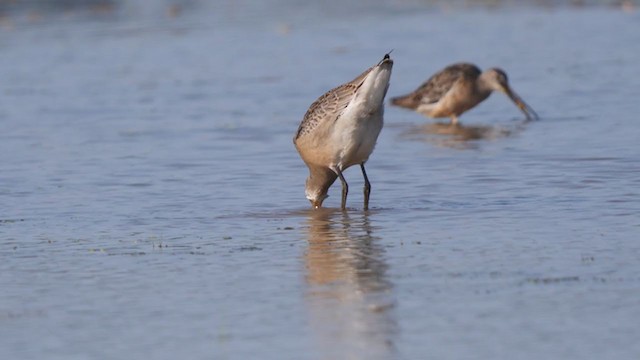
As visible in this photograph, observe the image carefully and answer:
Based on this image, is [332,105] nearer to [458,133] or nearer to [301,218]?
[301,218]

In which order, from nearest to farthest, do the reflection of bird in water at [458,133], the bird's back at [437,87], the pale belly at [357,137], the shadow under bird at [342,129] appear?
the shadow under bird at [342,129] < the pale belly at [357,137] < the reflection of bird in water at [458,133] < the bird's back at [437,87]

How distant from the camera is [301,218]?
9.68m

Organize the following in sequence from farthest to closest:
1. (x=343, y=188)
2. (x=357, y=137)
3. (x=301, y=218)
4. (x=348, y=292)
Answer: (x=343, y=188) < (x=357, y=137) < (x=301, y=218) < (x=348, y=292)

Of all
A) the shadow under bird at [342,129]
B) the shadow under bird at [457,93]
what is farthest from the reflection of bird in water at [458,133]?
the shadow under bird at [342,129]

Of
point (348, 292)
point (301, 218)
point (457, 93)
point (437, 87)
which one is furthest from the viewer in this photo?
point (437, 87)

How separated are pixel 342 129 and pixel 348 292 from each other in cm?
280

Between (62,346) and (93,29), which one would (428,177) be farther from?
(93,29)

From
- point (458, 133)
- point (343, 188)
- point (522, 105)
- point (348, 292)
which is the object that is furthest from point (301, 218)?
point (522, 105)

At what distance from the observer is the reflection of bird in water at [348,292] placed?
6231mm

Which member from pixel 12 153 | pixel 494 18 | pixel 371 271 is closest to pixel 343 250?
pixel 371 271

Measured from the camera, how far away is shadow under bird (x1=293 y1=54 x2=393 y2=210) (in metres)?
9.45

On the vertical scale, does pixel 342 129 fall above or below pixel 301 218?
above

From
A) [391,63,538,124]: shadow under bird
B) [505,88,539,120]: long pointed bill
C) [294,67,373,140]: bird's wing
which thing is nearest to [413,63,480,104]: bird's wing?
[391,63,538,124]: shadow under bird

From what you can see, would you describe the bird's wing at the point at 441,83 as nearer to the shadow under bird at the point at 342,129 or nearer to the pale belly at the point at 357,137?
the shadow under bird at the point at 342,129
